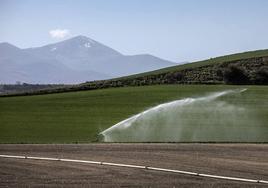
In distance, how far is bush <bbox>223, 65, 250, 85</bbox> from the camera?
2751 inches

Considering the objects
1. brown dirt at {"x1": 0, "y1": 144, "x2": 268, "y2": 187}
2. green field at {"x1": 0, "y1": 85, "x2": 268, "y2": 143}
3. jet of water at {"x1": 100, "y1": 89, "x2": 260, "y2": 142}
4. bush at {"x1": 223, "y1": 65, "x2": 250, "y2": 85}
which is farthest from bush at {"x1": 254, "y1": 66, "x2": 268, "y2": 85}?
brown dirt at {"x1": 0, "y1": 144, "x2": 268, "y2": 187}

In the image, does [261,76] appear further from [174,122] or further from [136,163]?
[136,163]

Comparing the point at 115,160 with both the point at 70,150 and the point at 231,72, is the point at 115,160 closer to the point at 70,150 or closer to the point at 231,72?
the point at 70,150

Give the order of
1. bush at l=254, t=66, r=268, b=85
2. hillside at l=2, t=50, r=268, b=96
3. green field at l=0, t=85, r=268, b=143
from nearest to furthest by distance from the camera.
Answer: green field at l=0, t=85, r=268, b=143, bush at l=254, t=66, r=268, b=85, hillside at l=2, t=50, r=268, b=96

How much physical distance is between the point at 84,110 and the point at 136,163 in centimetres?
2568

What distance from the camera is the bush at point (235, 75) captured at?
229 ft

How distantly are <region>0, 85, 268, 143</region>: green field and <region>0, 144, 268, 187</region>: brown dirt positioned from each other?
4755mm

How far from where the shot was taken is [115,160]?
904 inches

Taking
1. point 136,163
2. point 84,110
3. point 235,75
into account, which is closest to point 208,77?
point 235,75

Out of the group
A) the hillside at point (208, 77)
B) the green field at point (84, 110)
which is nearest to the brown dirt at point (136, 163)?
the green field at point (84, 110)

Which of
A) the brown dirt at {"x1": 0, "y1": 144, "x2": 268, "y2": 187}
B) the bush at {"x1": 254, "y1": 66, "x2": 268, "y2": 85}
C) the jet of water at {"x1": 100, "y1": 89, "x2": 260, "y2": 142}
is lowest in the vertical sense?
the brown dirt at {"x1": 0, "y1": 144, "x2": 268, "y2": 187}

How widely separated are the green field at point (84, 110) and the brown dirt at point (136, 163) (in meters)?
4.75

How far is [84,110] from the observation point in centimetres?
4747

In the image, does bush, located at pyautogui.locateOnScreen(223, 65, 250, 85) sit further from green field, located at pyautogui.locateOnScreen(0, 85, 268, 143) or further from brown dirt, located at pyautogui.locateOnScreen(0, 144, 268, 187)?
brown dirt, located at pyautogui.locateOnScreen(0, 144, 268, 187)
